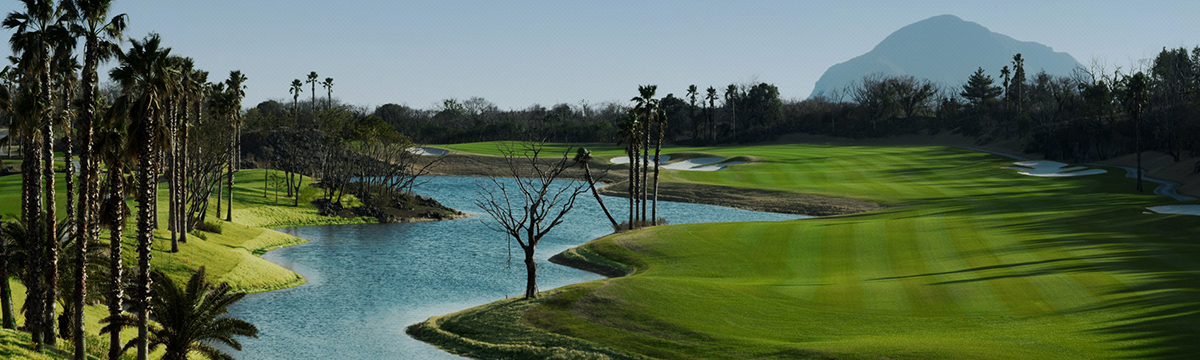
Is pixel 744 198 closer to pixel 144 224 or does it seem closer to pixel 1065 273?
pixel 1065 273

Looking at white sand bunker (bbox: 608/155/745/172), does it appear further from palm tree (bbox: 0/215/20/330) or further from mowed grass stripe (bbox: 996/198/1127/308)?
palm tree (bbox: 0/215/20/330)

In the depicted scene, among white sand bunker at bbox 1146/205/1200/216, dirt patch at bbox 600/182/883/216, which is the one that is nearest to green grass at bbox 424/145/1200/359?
white sand bunker at bbox 1146/205/1200/216

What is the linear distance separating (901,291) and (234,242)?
4107 cm

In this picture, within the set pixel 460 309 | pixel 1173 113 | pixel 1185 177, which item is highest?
pixel 1173 113

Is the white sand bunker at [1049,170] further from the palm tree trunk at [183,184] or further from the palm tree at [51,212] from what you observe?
the palm tree at [51,212]

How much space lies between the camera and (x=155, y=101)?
66.4ft

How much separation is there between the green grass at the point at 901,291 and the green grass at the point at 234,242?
541 inches

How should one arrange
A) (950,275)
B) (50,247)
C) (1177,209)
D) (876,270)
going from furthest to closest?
1. (1177,209)
2. (876,270)
3. (950,275)
4. (50,247)

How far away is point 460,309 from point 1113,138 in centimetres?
9435

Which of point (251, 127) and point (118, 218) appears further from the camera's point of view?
point (251, 127)

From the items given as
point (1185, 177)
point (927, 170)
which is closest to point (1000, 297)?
point (1185, 177)

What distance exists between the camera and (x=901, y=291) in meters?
29.5

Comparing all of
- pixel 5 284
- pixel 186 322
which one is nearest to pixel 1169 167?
pixel 186 322

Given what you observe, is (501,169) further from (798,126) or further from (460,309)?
(460,309)
